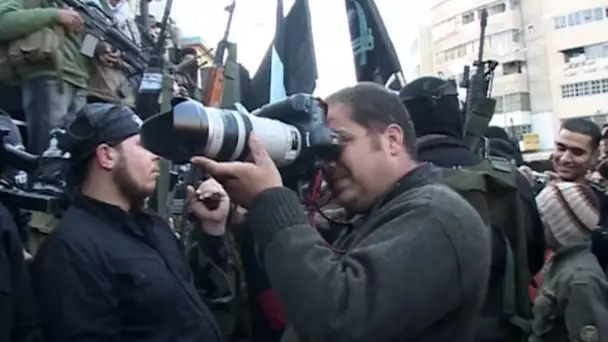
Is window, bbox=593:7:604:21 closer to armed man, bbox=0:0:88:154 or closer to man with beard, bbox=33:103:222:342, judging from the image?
armed man, bbox=0:0:88:154

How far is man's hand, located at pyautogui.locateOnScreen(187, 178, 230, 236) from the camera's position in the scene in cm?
376

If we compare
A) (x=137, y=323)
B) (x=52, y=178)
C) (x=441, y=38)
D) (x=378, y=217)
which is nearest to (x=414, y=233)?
(x=378, y=217)

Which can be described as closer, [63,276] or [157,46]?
[63,276]

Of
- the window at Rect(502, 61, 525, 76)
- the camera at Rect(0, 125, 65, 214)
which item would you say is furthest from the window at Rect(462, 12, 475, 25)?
the camera at Rect(0, 125, 65, 214)

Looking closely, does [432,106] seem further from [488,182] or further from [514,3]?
[514,3]

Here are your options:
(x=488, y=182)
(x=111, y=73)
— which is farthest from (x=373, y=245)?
(x=111, y=73)

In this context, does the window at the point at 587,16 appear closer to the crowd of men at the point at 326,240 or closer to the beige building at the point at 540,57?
the beige building at the point at 540,57

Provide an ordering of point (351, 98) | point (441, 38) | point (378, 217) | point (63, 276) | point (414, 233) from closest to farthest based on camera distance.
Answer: point (414, 233)
point (378, 217)
point (351, 98)
point (63, 276)
point (441, 38)

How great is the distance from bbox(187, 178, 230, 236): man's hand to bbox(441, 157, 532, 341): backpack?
1180mm

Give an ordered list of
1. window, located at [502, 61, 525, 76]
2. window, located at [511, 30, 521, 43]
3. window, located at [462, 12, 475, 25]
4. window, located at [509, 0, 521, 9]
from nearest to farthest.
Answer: window, located at [502, 61, 525, 76], window, located at [511, 30, 521, 43], window, located at [509, 0, 521, 9], window, located at [462, 12, 475, 25]

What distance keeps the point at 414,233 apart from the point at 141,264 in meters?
1.35

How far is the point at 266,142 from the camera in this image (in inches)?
73.2

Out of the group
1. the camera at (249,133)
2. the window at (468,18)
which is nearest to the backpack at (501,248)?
the camera at (249,133)

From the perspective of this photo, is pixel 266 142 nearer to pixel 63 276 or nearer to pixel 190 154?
pixel 190 154
